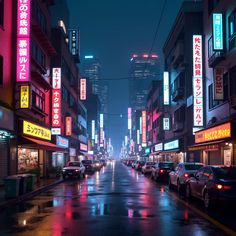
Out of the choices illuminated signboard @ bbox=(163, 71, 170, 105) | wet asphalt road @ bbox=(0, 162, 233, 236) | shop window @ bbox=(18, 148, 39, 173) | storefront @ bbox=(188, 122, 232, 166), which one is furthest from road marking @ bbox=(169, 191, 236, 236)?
illuminated signboard @ bbox=(163, 71, 170, 105)

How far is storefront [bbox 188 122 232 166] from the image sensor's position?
26.6m

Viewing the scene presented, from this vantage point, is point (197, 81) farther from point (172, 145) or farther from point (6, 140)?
point (172, 145)

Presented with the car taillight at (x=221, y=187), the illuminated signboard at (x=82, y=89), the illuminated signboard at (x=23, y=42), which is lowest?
the car taillight at (x=221, y=187)

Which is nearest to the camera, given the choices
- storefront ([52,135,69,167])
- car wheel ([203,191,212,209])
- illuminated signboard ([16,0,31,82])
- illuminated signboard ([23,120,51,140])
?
car wheel ([203,191,212,209])

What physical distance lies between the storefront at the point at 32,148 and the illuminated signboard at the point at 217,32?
13.6 meters

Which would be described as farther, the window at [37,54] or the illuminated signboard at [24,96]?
the window at [37,54]

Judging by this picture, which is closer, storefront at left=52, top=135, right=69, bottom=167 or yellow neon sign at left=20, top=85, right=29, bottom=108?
yellow neon sign at left=20, top=85, right=29, bottom=108

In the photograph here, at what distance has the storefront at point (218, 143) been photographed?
87.3 feet

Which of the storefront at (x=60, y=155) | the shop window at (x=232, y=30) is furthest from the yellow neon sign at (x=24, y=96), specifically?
the storefront at (x=60, y=155)

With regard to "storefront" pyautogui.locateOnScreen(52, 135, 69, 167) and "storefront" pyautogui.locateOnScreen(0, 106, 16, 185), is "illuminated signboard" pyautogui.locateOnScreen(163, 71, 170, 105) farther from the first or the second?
"storefront" pyautogui.locateOnScreen(0, 106, 16, 185)

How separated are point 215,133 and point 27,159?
14490 mm

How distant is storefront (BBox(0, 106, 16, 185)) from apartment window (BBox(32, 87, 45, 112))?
6.62 metres

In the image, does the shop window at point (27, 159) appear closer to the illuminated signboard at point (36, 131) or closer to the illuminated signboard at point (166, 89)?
the illuminated signboard at point (36, 131)

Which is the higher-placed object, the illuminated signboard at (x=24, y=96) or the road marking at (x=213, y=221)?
the illuminated signboard at (x=24, y=96)
